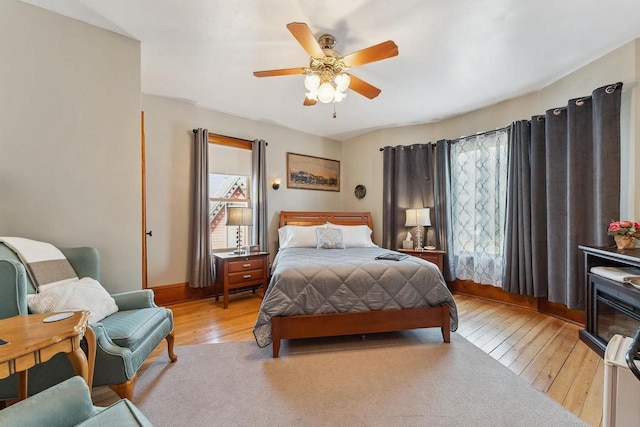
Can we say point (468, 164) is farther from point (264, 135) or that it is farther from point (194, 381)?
point (194, 381)

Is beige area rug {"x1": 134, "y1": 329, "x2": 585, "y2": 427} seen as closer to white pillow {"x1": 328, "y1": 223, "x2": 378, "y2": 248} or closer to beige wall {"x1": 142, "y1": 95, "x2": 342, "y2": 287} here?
beige wall {"x1": 142, "y1": 95, "x2": 342, "y2": 287}

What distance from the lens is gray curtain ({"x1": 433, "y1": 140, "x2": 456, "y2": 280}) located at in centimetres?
405

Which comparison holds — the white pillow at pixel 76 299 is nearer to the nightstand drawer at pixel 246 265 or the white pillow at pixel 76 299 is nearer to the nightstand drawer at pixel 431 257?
the nightstand drawer at pixel 246 265

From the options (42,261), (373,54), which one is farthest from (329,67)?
(42,261)

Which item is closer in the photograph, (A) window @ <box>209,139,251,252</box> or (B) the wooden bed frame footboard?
(B) the wooden bed frame footboard

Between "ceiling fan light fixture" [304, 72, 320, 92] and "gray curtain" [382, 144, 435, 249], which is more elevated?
"ceiling fan light fixture" [304, 72, 320, 92]

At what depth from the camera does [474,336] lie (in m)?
2.64

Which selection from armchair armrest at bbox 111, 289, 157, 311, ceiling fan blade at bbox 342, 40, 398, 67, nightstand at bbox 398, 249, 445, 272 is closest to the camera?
ceiling fan blade at bbox 342, 40, 398, 67

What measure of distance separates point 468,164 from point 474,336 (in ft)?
8.27

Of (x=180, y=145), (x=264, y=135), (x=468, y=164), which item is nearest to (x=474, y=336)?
(x=468, y=164)

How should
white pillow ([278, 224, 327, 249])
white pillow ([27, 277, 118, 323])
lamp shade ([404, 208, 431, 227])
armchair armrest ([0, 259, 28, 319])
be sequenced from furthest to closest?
lamp shade ([404, 208, 431, 227]), white pillow ([278, 224, 327, 249]), white pillow ([27, 277, 118, 323]), armchair armrest ([0, 259, 28, 319])

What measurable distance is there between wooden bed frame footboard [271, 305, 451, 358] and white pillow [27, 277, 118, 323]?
4.02ft

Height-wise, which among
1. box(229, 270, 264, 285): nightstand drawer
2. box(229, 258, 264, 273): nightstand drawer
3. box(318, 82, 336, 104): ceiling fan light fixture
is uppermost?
box(318, 82, 336, 104): ceiling fan light fixture

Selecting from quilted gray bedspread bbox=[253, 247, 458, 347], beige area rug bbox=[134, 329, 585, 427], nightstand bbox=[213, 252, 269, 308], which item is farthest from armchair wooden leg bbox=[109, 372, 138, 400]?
nightstand bbox=[213, 252, 269, 308]
